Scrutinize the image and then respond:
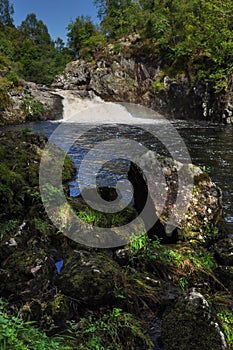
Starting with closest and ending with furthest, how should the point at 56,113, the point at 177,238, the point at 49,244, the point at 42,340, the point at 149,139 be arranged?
the point at 42,340
the point at 49,244
the point at 177,238
the point at 149,139
the point at 56,113

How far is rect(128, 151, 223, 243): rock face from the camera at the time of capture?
180 inches

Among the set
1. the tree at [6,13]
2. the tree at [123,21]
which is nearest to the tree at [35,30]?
the tree at [6,13]

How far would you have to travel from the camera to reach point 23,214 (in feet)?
15.0

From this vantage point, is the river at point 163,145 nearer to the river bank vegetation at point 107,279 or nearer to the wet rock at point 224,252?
the wet rock at point 224,252

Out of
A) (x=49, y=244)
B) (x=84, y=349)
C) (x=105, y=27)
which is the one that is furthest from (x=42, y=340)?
(x=105, y=27)

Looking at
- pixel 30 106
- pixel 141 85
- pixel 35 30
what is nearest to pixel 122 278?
pixel 30 106

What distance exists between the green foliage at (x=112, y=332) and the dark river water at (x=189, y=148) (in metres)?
3.36

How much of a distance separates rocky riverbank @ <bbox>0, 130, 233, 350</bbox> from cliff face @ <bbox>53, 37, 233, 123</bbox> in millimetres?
17524

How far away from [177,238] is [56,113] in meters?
22.0

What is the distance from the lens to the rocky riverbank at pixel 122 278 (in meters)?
2.66

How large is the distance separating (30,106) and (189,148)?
51.5 feet

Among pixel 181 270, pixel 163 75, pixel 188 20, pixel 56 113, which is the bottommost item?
pixel 181 270

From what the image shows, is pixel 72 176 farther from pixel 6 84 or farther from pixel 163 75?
pixel 163 75

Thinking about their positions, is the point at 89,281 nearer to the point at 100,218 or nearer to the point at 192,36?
the point at 100,218
